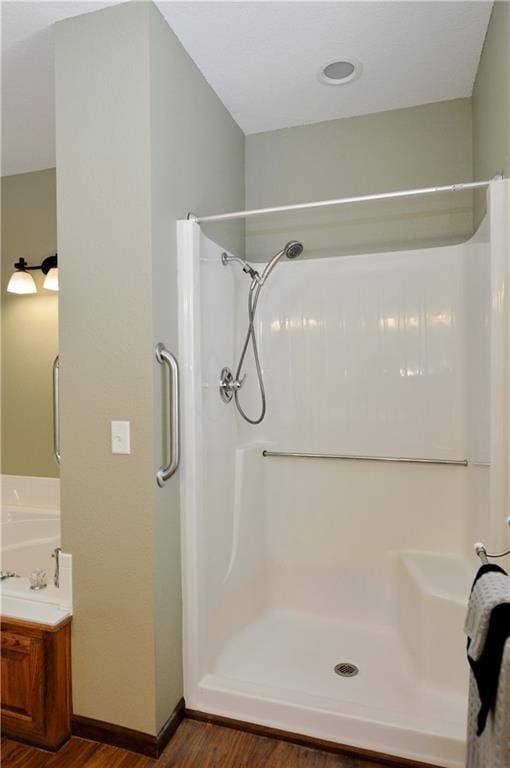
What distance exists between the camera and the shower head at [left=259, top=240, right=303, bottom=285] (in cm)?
254

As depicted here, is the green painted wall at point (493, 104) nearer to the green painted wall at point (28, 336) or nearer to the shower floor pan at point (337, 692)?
the shower floor pan at point (337, 692)

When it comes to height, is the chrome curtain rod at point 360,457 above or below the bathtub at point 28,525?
above

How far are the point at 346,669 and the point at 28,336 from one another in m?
2.61

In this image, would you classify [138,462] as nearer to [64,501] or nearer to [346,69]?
[64,501]

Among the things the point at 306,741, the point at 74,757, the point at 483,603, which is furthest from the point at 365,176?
the point at 74,757

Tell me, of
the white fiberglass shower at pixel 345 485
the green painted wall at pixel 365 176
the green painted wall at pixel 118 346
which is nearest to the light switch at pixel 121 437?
the green painted wall at pixel 118 346

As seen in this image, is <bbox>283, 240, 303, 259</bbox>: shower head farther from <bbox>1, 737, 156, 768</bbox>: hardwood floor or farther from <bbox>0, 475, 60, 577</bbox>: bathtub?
<bbox>1, 737, 156, 768</bbox>: hardwood floor

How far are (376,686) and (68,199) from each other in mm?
2287

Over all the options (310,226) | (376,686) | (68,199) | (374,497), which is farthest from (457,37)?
(376,686)

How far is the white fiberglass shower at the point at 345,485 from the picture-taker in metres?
1.86

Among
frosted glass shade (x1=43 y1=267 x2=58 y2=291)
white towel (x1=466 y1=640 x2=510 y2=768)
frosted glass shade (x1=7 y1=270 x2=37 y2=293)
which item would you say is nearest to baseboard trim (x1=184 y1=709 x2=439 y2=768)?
white towel (x1=466 y1=640 x2=510 y2=768)

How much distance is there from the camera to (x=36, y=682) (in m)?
1.79

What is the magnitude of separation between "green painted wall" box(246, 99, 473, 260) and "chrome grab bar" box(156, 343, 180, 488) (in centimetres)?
123

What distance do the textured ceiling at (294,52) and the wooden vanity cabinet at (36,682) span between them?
7.49 feet
